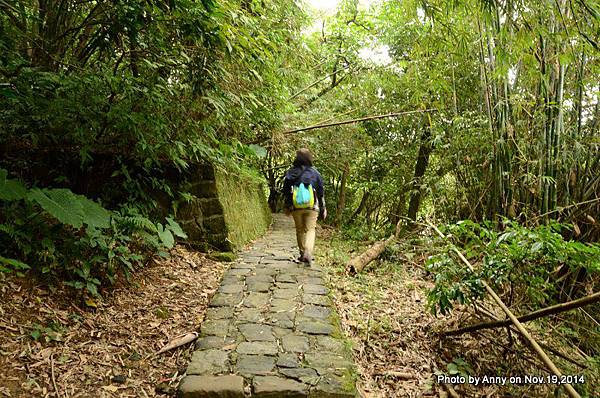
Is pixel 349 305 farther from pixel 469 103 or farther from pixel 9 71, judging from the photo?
pixel 469 103

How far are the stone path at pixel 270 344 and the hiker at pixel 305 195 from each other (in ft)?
2.51

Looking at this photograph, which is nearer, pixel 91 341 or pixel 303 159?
pixel 91 341

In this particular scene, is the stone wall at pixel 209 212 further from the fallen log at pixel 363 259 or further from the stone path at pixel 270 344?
the fallen log at pixel 363 259

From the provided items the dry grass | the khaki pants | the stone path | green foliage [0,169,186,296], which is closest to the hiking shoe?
the khaki pants

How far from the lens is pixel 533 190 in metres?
4.07

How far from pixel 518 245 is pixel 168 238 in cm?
330

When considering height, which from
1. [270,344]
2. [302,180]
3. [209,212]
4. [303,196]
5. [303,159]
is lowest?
[270,344]

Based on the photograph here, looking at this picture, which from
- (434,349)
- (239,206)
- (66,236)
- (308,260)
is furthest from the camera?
(239,206)

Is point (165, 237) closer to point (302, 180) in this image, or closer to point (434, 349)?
point (302, 180)

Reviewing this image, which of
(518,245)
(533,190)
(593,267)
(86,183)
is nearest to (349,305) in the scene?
(518,245)

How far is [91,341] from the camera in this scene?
2697 millimetres

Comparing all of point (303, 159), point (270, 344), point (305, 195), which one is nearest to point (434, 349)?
point (270, 344)

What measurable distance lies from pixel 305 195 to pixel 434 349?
2417 millimetres

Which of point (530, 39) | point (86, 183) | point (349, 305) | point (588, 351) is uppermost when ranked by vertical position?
point (530, 39)
